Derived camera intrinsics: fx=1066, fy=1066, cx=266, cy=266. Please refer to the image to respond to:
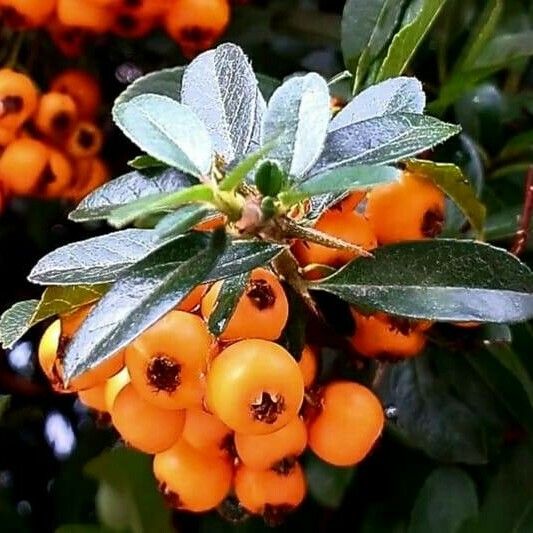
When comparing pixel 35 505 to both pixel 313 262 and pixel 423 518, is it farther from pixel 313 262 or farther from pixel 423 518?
pixel 313 262

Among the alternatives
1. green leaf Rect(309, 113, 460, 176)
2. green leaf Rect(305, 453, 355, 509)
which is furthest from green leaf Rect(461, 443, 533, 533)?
green leaf Rect(309, 113, 460, 176)

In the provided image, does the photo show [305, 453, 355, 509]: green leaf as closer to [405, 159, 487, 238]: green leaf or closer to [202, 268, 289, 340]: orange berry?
[405, 159, 487, 238]: green leaf

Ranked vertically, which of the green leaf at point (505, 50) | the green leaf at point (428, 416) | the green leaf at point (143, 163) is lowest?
the green leaf at point (428, 416)

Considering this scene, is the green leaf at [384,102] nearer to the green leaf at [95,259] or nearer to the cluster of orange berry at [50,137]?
the green leaf at [95,259]

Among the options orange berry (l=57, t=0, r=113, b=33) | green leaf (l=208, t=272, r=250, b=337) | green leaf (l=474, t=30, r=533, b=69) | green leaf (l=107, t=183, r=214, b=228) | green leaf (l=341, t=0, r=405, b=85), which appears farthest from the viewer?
orange berry (l=57, t=0, r=113, b=33)

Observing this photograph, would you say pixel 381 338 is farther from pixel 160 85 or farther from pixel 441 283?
pixel 160 85

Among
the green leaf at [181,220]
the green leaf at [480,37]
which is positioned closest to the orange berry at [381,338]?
the green leaf at [181,220]

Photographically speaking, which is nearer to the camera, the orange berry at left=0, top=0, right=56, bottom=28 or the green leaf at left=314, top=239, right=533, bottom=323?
the green leaf at left=314, top=239, right=533, bottom=323
